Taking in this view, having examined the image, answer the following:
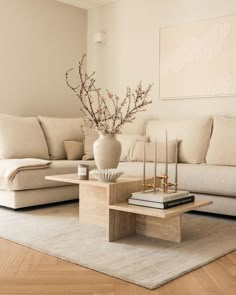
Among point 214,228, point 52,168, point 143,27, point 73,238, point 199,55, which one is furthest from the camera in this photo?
point 143,27

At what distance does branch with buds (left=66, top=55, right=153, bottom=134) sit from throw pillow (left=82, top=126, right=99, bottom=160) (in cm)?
14

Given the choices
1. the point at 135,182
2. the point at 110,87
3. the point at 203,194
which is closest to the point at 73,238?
the point at 135,182

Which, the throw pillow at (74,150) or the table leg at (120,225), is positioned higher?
the throw pillow at (74,150)

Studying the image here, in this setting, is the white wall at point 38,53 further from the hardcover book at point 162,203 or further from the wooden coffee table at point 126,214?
the hardcover book at point 162,203

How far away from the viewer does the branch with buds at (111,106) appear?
10.0 ft

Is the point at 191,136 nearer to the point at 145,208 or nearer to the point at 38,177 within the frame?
the point at 38,177

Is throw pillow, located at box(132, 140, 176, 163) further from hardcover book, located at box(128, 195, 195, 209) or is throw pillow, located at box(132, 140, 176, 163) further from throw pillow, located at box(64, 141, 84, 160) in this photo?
hardcover book, located at box(128, 195, 195, 209)

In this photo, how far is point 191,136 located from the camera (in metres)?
4.01

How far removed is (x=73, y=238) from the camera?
2676mm

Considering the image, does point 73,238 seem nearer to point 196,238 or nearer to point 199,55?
point 196,238

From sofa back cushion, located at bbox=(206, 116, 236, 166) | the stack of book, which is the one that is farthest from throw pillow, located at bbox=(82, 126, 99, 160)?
the stack of book

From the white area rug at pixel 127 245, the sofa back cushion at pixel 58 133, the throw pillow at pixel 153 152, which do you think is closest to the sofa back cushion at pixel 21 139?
the sofa back cushion at pixel 58 133

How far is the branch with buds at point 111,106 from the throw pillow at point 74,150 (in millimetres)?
296

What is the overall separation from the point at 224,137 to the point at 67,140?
1.81 metres
